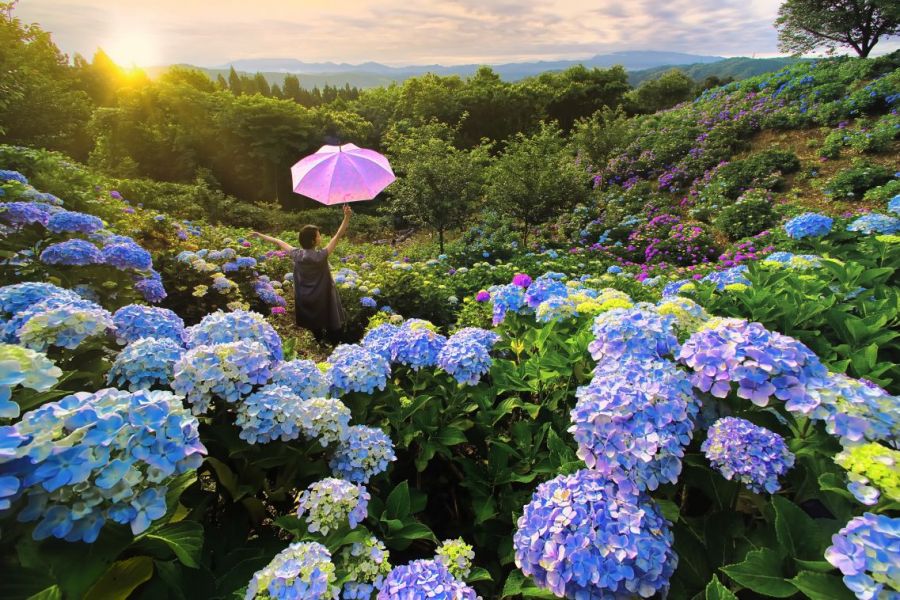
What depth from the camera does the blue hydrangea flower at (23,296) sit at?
5.09ft

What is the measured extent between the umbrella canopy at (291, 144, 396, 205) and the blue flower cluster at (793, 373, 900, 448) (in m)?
4.51

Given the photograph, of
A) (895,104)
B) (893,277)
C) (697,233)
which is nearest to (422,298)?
(893,277)

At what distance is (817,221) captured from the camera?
125 inches

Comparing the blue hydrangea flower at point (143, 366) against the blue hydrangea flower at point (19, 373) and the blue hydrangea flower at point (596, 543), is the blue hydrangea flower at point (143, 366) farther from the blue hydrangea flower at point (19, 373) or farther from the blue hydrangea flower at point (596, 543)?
the blue hydrangea flower at point (596, 543)

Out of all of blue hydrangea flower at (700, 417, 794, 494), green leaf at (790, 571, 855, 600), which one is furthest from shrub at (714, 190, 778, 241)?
green leaf at (790, 571, 855, 600)

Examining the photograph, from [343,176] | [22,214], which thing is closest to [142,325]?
[22,214]

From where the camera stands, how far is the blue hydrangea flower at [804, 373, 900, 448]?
1054 mm

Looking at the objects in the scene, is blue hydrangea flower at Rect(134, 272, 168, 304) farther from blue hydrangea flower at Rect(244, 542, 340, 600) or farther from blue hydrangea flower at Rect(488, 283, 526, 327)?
blue hydrangea flower at Rect(244, 542, 340, 600)

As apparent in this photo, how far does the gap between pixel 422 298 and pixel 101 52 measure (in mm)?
36971

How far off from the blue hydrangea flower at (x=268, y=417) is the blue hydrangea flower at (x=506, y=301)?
50.4 inches

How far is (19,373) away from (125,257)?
225 centimetres

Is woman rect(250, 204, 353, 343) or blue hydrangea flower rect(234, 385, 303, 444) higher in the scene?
blue hydrangea flower rect(234, 385, 303, 444)

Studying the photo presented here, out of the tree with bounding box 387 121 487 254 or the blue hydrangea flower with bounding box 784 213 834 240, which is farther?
the tree with bounding box 387 121 487 254

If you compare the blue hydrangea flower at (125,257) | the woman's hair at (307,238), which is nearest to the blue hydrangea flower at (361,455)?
the blue hydrangea flower at (125,257)
